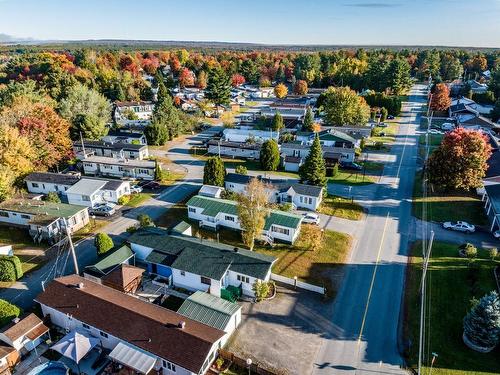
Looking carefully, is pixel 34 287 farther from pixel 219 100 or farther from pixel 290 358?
pixel 219 100

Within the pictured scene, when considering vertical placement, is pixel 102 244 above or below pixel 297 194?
below

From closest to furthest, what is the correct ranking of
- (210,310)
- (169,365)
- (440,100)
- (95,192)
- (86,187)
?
(169,365), (210,310), (95,192), (86,187), (440,100)

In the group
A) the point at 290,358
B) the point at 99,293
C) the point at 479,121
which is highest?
the point at 479,121

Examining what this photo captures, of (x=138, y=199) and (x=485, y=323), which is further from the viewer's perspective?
(x=138, y=199)

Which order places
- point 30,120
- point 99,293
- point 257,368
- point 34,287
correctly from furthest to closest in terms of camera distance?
point 30,120 < point 34,287 < point 99,293 < point 257,368

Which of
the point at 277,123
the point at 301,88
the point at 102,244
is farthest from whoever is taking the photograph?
the point at 301,88

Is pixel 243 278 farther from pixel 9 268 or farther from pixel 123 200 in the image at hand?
pixel 123 200

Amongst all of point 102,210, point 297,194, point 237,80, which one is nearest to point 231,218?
point 297,194

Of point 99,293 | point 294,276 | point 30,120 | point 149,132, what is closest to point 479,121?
point 294,276
